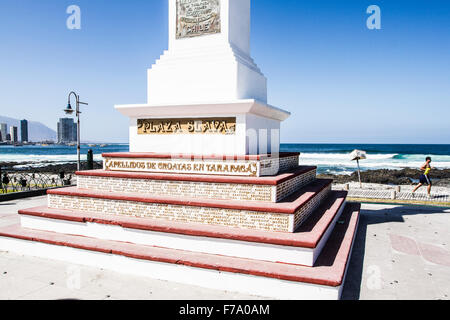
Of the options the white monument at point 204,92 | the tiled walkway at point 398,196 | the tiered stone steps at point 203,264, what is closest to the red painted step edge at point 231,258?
the tiered stone steps at point 203,264

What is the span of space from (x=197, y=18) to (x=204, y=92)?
222 cm

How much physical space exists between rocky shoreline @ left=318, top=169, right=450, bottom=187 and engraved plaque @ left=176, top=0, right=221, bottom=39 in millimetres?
22862

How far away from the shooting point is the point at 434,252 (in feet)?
22.9

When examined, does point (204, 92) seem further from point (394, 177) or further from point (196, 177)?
point (394, 177)

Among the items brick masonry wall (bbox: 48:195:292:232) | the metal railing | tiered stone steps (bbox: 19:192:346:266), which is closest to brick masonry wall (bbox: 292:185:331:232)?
tiered stone steps (bbox: 19:192:346:266)

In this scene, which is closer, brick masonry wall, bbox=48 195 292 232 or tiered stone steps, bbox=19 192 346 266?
tiered stone steps, bbox=19 192 346 266

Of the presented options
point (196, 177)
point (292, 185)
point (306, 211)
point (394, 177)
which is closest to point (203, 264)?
point (196, 177)

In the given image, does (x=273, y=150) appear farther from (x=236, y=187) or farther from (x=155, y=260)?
(x=155, y=260)

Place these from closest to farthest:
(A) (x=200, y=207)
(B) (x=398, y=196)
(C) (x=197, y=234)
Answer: (C) (x=197, y=234)
(A) (x=200, y=207)
(B) (x=398, y=196)

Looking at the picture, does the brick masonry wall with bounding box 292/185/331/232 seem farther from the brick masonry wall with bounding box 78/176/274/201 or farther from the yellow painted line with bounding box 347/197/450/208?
the yellow painted line with bounding box 347/197/450/208

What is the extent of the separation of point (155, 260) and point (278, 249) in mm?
2218

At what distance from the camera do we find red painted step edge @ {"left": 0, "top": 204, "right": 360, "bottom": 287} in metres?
4.60

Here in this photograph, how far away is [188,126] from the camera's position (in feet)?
26.0
